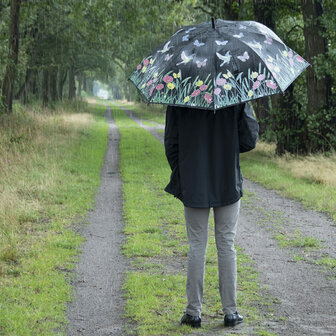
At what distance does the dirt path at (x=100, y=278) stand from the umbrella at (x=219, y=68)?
1.87 m

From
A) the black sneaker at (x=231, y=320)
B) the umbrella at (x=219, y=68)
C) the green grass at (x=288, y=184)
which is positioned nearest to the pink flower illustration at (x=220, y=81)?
the umbrella at (x=219, y=68)

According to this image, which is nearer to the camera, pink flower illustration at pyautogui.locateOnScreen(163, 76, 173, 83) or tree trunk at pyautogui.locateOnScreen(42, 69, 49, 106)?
pink flower illustration at pyautogui.locateOnScreen(163, 76, 173, 83)

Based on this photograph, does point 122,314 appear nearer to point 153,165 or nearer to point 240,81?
point 240,81

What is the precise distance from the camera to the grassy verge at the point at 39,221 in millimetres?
4484

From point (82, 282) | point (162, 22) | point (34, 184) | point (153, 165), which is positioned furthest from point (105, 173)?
point (82, 282)

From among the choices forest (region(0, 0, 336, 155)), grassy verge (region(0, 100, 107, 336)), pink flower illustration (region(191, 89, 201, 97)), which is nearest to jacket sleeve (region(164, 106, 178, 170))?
pink flower illustration (region(191, 89, 201, 97))

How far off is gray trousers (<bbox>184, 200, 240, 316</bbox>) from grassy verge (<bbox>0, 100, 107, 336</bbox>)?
1121 mm

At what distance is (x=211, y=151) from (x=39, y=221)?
4.74 metres

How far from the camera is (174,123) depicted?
4.00 m

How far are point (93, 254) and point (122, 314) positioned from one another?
202 centimetres

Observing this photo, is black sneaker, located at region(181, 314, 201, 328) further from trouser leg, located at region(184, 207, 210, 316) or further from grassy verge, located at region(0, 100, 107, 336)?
grassy verge, located at region(0, 100, 107, 336)

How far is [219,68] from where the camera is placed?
3.82 metres

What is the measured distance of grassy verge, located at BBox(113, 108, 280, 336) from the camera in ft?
13.9

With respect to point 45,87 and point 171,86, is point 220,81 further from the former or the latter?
point 45,87
